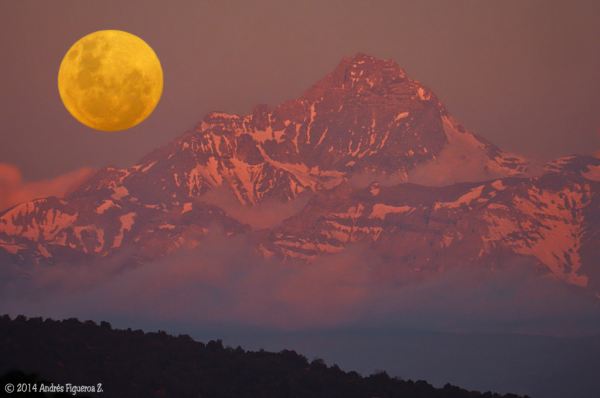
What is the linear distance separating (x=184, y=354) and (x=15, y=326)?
3341cm

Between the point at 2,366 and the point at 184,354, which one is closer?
the point at 2,366

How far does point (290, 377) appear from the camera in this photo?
559ft

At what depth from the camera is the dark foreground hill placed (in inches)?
5876

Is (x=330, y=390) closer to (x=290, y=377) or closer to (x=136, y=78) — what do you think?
(x=290, y=377)

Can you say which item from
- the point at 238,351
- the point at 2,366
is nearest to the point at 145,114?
the point at 2,366

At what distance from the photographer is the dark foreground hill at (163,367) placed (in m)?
149

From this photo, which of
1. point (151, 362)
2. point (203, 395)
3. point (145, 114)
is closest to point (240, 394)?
point (203, 395)

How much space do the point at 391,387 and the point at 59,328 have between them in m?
67.8

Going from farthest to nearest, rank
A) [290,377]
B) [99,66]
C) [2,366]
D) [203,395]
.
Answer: [290,377] → [203,395] → [2,366] → [99,66]

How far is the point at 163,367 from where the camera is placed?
162 metres

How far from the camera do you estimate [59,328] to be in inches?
6407

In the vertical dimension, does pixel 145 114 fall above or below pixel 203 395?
above

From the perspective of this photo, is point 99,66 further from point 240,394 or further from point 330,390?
point 330,390

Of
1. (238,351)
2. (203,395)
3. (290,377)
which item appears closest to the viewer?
(203,395)
